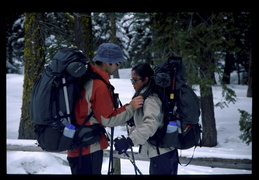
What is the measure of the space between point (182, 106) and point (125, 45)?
25511 mm

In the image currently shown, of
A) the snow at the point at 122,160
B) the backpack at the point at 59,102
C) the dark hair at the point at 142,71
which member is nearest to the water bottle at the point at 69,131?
the backpack at the point at 59,102

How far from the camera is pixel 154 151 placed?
3588mm

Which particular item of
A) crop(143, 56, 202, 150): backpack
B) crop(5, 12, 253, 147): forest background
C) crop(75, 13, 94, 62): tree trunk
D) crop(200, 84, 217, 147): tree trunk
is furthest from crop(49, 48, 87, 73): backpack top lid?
crop(200, 84, 217, 147): tree trunk

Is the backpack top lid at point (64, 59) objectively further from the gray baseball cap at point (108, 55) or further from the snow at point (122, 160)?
the snow at point (122, 160)

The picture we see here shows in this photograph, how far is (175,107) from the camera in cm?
345

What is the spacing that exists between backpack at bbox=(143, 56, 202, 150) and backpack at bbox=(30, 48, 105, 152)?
3.00ft

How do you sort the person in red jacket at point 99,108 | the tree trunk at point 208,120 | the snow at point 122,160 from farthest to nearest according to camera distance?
the tree trunk at point 208,120, the snow at point 122,160, the person in red jacket at point 99,108

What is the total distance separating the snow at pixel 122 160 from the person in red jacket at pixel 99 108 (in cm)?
167

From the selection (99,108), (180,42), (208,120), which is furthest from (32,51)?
(208,120)

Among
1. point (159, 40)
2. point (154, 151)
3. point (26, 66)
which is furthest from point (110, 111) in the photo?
point (159, 40)

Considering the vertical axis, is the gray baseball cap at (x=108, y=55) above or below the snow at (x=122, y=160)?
above

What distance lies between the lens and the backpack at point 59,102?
3078mm

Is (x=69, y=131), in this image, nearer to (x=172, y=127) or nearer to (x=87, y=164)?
(x=87, y=164)
